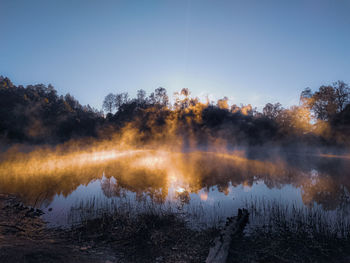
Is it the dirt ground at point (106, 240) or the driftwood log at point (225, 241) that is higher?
the driftwood log at point (225, 241)

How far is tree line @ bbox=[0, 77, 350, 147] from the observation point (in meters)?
42.3

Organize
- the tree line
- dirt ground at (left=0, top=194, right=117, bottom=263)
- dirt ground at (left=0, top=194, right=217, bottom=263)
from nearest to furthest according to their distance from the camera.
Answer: dirt ground at (left=0, top=194, right=117, bottom=263), dirt ground at (left=0, top=194, right=217, bottom=263), the tree line

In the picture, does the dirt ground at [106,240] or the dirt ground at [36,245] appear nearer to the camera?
the dirt ground at [36,245]

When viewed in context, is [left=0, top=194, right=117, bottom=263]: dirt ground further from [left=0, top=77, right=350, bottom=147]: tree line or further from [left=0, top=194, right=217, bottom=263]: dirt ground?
[left=0, top=77, right=350, bottom=147]: tree line

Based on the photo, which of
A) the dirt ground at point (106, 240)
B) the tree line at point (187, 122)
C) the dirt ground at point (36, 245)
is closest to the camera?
the dirt ground at point (36, 245)

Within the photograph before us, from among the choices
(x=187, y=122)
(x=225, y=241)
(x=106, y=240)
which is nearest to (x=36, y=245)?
(x=106, y=240)

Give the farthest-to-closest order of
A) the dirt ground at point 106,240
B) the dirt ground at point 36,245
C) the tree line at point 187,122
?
the tree line at point 187,122 < the dirt ground at point 106,240 < the dirt ground at point 36,245

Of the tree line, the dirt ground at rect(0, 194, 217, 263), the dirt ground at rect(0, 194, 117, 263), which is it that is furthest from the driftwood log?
the tree line

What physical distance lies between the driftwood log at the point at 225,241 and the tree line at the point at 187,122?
45296 millimetres

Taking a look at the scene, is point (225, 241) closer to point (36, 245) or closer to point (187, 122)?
point (36, 245)

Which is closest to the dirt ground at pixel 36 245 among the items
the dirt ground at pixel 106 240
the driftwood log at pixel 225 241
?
the dirt ground at pixel 106 240

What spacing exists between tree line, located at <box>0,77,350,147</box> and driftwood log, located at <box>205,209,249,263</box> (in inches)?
1783

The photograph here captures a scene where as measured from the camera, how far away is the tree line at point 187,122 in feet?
139

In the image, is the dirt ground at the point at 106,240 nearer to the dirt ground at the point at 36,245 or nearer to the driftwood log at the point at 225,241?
the dirt ground at the point at 36,245
